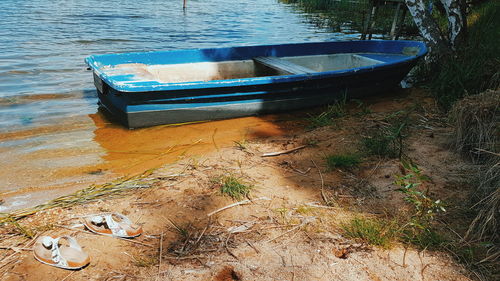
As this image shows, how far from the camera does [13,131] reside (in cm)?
550

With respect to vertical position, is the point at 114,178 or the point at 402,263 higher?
the point at 402,263

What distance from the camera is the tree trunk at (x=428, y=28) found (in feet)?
23.0

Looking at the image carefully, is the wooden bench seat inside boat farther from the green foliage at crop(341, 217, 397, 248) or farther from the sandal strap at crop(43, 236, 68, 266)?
the sandal strap at crop(43, 236, 68, 266)

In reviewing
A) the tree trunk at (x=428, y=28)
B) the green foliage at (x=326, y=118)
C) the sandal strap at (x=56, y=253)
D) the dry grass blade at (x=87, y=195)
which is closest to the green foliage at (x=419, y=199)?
the green foliage at (x=326, y=118)

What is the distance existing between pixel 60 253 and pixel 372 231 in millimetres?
2066

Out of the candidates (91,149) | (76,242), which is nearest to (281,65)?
(91,149)

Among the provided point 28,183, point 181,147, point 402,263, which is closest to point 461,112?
point 402,263

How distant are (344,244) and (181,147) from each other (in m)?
2.93

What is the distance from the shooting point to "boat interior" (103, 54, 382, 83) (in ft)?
20.0

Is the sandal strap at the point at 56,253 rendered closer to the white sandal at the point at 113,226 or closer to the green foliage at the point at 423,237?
the white sandal at the point at 113,226

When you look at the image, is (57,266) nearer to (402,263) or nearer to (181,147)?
(402,263)

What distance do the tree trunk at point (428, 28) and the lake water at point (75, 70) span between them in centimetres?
356

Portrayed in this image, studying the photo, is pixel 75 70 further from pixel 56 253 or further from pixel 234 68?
pixel 56 253

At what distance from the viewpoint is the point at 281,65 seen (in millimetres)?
6699
